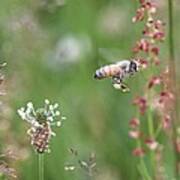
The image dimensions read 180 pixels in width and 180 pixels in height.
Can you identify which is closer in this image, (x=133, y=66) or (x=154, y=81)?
(x=133, y=66)

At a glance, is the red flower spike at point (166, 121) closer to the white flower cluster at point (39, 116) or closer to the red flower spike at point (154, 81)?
the red flower spike at point (154, 81)

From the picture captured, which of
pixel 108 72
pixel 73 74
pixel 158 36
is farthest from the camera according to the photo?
pixel 73 74

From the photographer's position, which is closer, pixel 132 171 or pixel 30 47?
pixel 132 171

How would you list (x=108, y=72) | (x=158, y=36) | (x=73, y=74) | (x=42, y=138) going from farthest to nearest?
(x=73, y=74), (x=158, y=36), (x=108, y=72), (x=42, y=138)

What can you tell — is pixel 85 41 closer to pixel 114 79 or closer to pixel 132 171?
pixel 132 171

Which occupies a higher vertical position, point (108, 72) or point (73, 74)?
point (73, 74)

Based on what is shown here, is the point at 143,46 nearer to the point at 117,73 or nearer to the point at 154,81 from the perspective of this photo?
the point at 154,81

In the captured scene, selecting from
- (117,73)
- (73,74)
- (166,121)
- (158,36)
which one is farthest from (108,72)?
(73,74)

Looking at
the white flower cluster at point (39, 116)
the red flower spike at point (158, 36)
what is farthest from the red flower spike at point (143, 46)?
the white flower cluster at point (39, 116)

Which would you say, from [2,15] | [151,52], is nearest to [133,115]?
[2,15]
